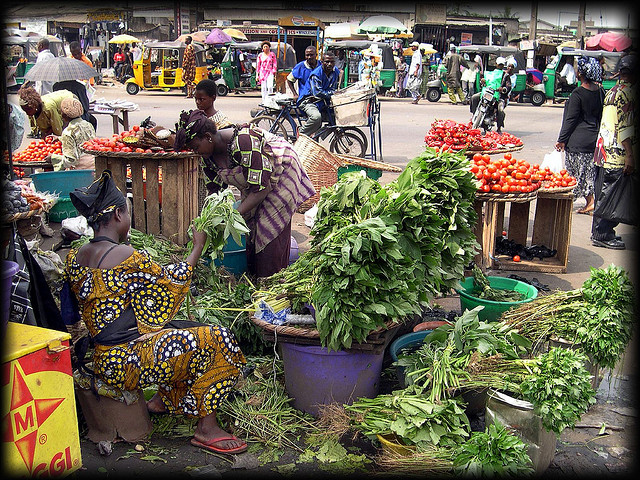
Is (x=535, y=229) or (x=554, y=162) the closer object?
(x=535, y=229)

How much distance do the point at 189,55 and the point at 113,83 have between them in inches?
292

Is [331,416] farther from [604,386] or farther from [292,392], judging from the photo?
[604,386]

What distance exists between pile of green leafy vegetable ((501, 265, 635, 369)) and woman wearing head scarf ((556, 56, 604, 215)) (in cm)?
408

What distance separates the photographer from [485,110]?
452 inches

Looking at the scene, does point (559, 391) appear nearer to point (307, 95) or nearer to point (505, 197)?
point (505, 197)

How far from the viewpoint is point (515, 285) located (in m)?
4.70

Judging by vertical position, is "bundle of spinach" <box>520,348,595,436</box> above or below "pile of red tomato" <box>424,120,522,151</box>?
below

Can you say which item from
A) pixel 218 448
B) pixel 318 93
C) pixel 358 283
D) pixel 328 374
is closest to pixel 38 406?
pixel 218 448

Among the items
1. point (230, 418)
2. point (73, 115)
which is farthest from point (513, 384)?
point (73, 115)

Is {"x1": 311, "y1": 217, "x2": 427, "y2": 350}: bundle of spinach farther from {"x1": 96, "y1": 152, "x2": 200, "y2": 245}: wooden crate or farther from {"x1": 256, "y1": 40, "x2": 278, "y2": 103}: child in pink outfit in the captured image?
{"x1": 256, "y1": 40, "x2": 278, "y2": 103}: child in pink outfit

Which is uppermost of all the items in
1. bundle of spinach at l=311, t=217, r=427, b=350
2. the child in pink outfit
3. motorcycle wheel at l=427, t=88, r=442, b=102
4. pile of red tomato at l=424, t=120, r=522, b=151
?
the child in pink outfit

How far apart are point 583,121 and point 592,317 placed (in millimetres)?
4595

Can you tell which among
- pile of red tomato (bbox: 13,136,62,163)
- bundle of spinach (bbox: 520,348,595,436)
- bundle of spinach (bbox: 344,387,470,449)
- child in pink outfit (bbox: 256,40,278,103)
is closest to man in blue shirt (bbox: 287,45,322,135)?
pile of red tomato (bbox: 13,136,62,163)

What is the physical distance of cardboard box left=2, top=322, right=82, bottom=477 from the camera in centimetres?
258
